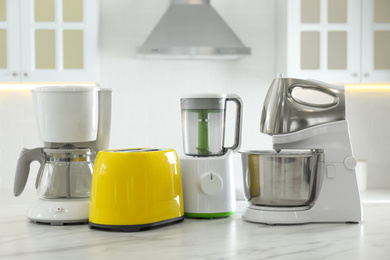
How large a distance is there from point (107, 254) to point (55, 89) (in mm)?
514

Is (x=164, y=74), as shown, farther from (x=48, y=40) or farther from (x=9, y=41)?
(x=9, y=41)

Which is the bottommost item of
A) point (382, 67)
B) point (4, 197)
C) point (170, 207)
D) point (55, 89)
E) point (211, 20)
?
point (4, 197)

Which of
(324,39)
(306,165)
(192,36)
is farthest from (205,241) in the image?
(324,39)

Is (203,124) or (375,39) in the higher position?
(375,39)

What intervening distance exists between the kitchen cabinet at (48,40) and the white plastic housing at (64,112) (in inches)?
62.7

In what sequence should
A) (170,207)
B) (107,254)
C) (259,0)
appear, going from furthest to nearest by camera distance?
(259,0)
(170,207)
(107,254)

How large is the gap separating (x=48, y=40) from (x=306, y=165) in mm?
2064

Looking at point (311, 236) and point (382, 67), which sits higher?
point (382, 67)

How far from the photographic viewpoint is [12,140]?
3334 millimetres

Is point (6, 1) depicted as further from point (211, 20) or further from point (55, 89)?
point (55, 89)

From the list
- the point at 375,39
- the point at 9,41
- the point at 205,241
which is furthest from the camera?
the point at 375,39

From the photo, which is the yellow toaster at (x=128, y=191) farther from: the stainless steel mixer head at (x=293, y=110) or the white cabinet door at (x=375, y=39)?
the white cabinet door at (x=375, y=39)

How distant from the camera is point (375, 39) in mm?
3088

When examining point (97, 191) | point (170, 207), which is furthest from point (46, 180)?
point (170, 207)
